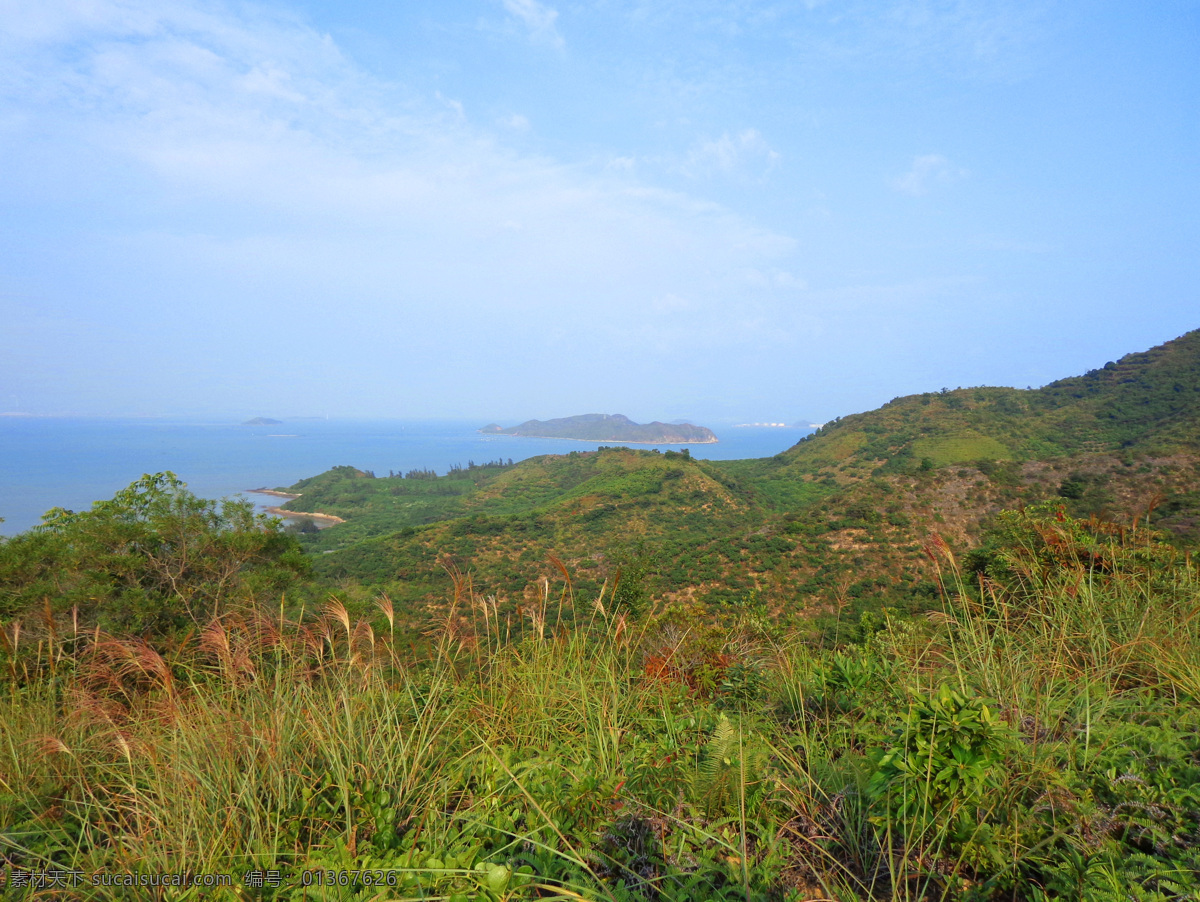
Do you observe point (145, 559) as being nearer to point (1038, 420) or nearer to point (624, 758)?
point (624, 758)

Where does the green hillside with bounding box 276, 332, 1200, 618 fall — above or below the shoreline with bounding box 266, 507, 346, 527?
above

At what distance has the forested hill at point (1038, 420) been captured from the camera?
47206 mm

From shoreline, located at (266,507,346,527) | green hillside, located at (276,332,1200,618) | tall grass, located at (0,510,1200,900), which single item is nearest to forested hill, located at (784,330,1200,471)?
green hillside, located at (276,332,1200,618)

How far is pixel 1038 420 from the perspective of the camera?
58188 mm

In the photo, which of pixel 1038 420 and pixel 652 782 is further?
pixel 1038 420

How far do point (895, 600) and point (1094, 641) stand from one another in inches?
856

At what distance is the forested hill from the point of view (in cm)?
4721

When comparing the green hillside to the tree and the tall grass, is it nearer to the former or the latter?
the tall grass

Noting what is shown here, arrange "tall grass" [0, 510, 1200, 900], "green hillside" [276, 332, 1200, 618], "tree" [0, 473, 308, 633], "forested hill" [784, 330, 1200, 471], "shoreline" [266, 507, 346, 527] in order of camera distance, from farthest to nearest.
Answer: "shoreline" [266, 507, 346, 527], "forested hill" [784, 330, 1200, 471], "green hillside" [276, 332, 1200, 618], "tree" [0, 473, 308, 633], "tall grass" [0, 510, 1200, 900]

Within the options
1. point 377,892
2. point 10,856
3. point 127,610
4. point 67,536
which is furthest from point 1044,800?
point 67,536

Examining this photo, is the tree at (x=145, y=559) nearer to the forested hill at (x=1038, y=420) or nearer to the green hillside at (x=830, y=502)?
the green hillside at (x=830, y=502)

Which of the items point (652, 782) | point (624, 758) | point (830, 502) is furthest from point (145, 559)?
point (830, 502)

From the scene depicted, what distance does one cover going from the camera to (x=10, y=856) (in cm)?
219

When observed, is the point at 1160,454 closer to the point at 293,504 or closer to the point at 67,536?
the point at 67,536
